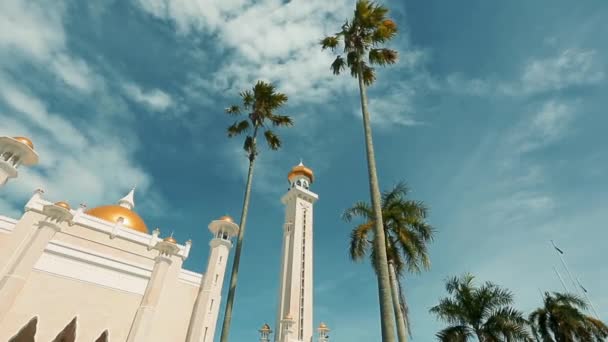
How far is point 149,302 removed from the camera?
20297mm

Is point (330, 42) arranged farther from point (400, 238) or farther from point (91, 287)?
point (91, 287)

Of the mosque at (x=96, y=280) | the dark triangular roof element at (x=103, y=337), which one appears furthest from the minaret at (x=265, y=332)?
the dark triangular roof element at (x=103, y=337)

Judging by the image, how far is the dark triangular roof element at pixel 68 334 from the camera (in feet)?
58.1

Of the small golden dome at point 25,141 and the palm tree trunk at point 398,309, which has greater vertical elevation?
the small golden dome at point 25,141

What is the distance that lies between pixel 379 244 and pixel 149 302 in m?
18.0

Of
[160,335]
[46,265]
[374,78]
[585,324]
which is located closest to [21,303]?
[46,265]

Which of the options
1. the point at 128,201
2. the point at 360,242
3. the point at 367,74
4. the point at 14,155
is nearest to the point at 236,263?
the point at 360,242

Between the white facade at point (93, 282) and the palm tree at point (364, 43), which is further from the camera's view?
the white facade at point (93, 282)

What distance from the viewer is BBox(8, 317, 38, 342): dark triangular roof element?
655 inches

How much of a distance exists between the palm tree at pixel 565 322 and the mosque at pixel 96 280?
53.1ft

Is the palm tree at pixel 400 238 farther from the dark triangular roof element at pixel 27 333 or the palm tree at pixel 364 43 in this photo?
the dark triangular roof element at pixel 27 333

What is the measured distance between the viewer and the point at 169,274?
2273 centimetres

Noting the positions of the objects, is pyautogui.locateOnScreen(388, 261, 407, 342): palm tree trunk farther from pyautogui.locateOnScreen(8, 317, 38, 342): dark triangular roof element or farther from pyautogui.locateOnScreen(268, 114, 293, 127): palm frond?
pyautogui.locateOnScreen(8, 317, 38, 342): dark triangular roof element

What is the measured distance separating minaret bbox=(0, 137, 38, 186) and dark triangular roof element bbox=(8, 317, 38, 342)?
840cm
